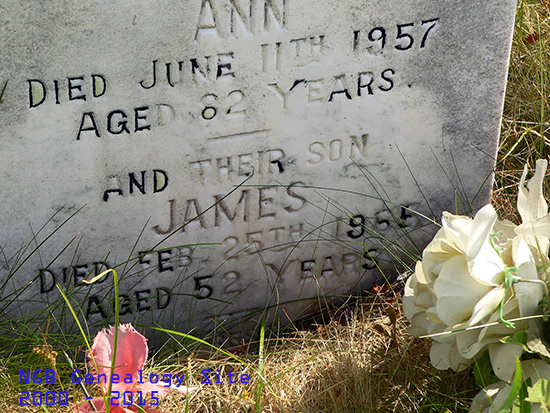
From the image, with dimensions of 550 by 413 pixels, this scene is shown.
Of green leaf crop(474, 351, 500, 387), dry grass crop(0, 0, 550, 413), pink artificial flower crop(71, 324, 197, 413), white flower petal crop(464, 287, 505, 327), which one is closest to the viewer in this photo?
pink artificial flower crop(71, 324, 197, 413)

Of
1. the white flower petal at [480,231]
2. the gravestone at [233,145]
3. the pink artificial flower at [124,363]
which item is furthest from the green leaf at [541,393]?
the gravestone at [233,145]

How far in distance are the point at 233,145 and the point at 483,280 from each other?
2.44ft

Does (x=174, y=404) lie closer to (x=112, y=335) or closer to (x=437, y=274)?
(x=112, y=335)

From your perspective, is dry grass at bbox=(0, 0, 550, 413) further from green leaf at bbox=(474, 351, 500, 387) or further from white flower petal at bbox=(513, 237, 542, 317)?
white flower petal at bbox=(513, 237, 542, 317)

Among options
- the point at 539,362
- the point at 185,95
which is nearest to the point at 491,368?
the point at 539,362

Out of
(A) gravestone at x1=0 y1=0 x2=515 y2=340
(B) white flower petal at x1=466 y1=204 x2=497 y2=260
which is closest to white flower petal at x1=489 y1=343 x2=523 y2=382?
(B) white flower petal at x1=466 y1=204 x2=497 y2=260

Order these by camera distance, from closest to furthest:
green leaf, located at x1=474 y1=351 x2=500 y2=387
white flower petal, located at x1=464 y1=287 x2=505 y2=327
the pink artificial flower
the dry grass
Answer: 1. the pink artificial flower
2. white flower petal, located at x1=464 y1=287 x2=505 y2=327
3. green leaf, located at x1=474 y1=351 x2=500 y2=387
4. the dry grass

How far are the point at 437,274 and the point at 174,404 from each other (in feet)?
2.19

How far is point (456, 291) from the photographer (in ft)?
4.95

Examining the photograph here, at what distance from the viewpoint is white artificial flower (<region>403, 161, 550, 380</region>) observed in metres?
1.48

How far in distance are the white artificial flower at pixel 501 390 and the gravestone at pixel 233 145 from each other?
59 centimetres

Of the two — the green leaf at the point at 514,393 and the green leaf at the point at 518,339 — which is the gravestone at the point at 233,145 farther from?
the green leaf at the point at 514,393

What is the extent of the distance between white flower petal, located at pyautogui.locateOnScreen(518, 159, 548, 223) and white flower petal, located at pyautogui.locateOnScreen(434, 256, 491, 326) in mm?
188

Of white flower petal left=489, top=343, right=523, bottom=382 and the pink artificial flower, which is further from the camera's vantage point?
white flower petal left=489, top=343, right=523, bottom=382
